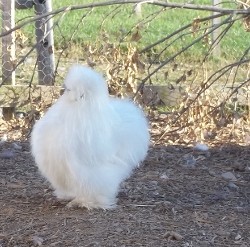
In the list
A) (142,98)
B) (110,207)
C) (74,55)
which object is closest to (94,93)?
(110,207)

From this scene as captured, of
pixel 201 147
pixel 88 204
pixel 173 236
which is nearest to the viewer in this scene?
pixel 173 236

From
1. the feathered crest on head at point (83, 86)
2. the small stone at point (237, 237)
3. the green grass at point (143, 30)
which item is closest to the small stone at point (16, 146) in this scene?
the feathered crest on head at point (83, 86)

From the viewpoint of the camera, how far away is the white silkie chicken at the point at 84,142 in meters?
4.04

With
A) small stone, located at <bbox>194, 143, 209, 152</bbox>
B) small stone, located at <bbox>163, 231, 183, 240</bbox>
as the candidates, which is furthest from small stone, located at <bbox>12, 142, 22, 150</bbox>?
small stone, located at <bbox>163, 231, 183, 240</bbox>

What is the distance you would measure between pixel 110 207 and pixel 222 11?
48.3 inches

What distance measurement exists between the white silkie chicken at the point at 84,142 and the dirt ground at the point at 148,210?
0.19m

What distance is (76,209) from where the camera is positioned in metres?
4.29

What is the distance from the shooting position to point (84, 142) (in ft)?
13.3

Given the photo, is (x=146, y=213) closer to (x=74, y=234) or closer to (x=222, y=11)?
(x=74, y=234)

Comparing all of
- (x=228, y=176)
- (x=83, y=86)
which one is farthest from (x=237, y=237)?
(x=228, y=176)

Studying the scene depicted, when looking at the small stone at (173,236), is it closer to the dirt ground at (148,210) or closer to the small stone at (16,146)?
the dirt ground at (148,210)

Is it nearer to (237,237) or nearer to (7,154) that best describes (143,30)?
(7,154)

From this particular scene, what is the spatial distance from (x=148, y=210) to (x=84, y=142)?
0.61m

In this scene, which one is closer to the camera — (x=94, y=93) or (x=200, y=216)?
(x=94, y=93)
